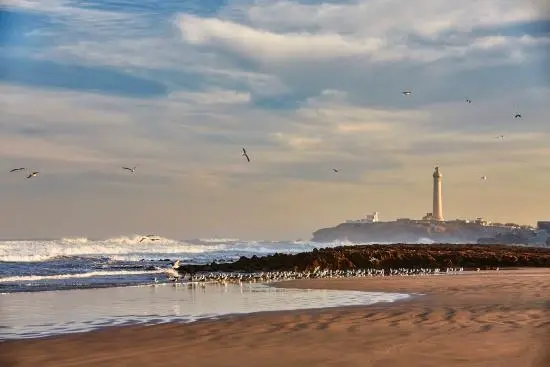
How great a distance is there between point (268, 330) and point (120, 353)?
6.46 feet

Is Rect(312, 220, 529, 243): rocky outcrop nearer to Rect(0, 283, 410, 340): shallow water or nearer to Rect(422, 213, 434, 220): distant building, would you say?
Rect(422, 213, 434, 220): distant building

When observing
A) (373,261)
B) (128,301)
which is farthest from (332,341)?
(373,261)

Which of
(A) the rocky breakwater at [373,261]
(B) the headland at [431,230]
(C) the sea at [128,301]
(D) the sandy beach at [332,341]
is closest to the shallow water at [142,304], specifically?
(C) the sea at [128,301]

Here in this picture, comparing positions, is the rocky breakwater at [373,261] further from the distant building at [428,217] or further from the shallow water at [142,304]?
the distant building at [428,217]

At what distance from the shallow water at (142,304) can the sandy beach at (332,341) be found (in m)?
0.84

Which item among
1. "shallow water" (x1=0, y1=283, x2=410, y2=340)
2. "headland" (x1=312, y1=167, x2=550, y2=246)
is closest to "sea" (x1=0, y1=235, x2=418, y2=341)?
"shallow water" (x1=0, y1=283, x2=410, y2=340)

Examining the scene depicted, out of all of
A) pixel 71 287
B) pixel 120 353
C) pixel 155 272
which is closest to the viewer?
pixel 120 353

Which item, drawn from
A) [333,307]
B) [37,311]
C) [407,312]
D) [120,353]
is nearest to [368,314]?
[407,312]

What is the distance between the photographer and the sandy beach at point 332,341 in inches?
231

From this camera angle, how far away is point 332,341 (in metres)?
6.97

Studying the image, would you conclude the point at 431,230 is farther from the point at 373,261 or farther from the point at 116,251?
the point at 373,261

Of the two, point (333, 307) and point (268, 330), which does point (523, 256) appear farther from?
point (268, 330)

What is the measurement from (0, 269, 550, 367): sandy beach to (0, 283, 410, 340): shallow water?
0.84m

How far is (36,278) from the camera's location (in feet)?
64.8
